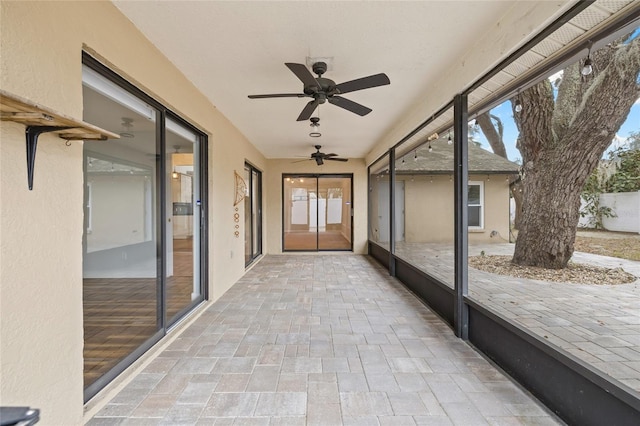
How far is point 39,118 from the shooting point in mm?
1278

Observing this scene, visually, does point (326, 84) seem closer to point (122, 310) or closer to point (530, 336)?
point (530, 336)

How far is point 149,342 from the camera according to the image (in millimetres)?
2617

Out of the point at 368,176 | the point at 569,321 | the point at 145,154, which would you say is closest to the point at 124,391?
the point at 145,154

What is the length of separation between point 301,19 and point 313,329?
2803mm

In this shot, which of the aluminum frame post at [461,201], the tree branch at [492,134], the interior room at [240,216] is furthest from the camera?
the tree branch at [492,134]

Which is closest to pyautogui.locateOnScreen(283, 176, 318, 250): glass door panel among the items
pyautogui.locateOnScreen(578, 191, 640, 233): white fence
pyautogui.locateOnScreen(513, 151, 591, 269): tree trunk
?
pyautogui.locateOnScreen(513, 151, 591, 269): tree trunk

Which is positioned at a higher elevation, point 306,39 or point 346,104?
point 306,39

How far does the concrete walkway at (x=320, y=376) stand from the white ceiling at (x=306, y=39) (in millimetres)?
2648

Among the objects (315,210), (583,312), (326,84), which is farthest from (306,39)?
(315,210)

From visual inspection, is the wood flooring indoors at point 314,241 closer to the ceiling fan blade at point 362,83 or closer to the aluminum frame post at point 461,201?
the aluminum frame post at point 461,201

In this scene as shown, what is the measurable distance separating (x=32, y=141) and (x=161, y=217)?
151 cm

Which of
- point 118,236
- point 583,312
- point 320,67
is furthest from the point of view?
point 118,236

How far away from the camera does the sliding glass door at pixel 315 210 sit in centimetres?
834

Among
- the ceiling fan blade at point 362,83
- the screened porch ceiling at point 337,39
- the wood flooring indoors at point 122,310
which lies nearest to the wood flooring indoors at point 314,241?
the wood flooring indoors at point 122,310
